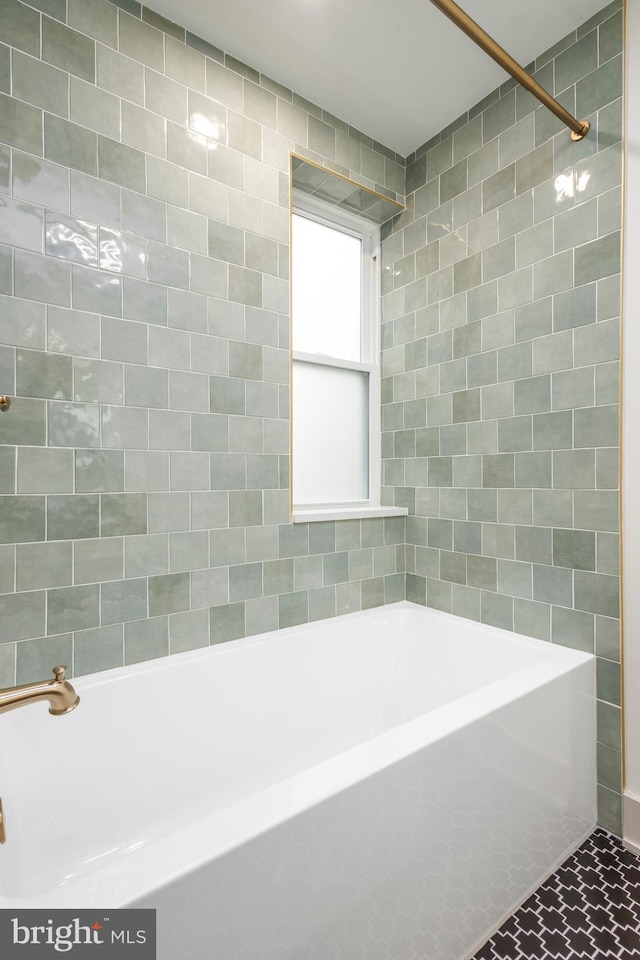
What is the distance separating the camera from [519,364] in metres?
2.06

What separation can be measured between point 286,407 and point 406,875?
164 centimetres

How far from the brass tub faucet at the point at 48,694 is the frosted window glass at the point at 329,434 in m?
1.47

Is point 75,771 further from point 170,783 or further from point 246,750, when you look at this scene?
point 246,750

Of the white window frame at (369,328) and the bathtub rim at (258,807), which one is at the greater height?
the white window frame at (369,328)

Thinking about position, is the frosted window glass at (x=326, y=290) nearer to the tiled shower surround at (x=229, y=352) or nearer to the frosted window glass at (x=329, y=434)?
the frosted window glass at (x=329, y=434)

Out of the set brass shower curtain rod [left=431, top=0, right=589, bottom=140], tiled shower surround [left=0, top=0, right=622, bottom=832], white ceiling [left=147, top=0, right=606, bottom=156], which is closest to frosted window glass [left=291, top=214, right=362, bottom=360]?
tiled shower surround [left=0, top=0, right=622, bottom=832]

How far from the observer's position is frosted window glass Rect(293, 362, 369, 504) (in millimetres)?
2463

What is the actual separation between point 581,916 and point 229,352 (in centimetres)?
217

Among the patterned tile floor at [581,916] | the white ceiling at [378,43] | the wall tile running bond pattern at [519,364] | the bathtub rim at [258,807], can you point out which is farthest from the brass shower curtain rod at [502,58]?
the patterned tile floor at [581,916]

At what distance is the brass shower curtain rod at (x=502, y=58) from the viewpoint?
1358mm

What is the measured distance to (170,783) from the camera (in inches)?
65.6

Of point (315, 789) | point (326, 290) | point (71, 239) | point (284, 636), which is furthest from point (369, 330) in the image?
point (315, 789)

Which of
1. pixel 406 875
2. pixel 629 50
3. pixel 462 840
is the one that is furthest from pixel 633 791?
pixel 629 50

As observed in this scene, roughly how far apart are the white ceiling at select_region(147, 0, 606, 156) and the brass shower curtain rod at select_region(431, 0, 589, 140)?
362 mm
